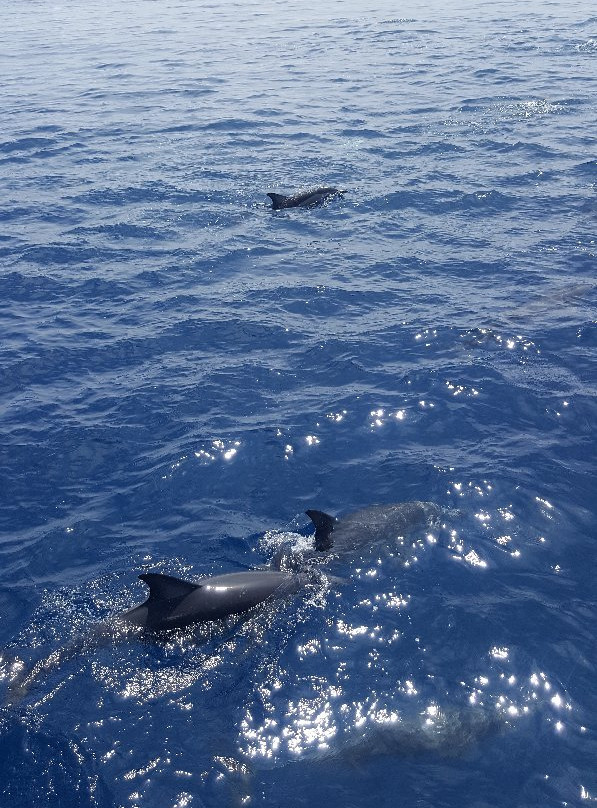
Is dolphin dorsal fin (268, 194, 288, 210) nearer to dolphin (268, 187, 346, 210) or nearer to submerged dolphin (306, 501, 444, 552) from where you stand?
dolphin (268, 187, 346, 210)

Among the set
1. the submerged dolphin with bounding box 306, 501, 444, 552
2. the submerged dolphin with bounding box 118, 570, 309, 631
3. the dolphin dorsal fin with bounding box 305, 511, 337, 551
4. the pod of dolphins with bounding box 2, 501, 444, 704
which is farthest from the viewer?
the submerged dolphin with bounding box 306, 501, 444, 552

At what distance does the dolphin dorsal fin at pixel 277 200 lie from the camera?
904 inches

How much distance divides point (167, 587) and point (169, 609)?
315mm

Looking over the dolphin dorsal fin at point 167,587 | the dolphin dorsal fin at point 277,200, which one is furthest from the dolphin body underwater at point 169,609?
the dolphin dorsal fin at point 277,200

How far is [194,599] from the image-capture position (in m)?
10.7

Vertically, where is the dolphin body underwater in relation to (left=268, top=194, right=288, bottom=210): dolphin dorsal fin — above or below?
below

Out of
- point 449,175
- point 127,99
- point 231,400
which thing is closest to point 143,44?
point 127,99

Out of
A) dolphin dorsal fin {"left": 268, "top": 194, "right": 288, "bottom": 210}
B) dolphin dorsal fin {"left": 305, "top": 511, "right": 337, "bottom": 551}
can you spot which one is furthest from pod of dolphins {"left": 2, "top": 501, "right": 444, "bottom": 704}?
dolphin dorsal fin {"left": 268, "top": 194, "right": 288, "bottom": 210}

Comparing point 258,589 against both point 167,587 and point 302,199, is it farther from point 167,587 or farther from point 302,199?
point 302,199

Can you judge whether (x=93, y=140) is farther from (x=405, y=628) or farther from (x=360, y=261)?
(x=405, y=628)

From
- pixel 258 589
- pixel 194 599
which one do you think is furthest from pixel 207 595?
pixel 258 589

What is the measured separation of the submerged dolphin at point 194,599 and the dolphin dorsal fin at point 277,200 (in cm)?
1460

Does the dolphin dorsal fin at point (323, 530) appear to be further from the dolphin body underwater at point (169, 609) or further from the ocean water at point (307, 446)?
the dolphin body underwater at point (169, 609)

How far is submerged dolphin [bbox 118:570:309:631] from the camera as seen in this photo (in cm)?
1050
